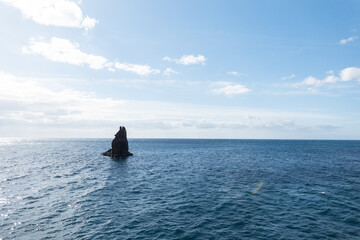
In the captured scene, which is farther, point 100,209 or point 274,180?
point 274,180

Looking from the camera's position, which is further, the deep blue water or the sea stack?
the sea stack

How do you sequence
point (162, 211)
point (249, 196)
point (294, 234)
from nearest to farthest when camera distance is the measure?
point (294, 234) < point (162, 211) < point (249, 196)

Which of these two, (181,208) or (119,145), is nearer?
(181,208)

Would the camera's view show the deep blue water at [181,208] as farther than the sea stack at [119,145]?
No

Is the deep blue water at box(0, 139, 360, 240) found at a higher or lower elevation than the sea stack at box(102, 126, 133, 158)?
lower

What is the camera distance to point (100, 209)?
27.1m

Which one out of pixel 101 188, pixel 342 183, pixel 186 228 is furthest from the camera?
pixel 342 183

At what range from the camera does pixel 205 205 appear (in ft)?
92.6

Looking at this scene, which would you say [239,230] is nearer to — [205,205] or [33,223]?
[205,205]

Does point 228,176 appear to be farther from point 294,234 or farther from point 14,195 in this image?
point 14,195

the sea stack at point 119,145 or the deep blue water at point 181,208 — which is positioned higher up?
the sea stack at point 119,145

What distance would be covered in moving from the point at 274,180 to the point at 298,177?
7.72 m

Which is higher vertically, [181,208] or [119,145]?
[119,145]

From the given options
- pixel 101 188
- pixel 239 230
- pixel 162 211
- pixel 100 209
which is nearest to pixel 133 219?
pixel 162 211
